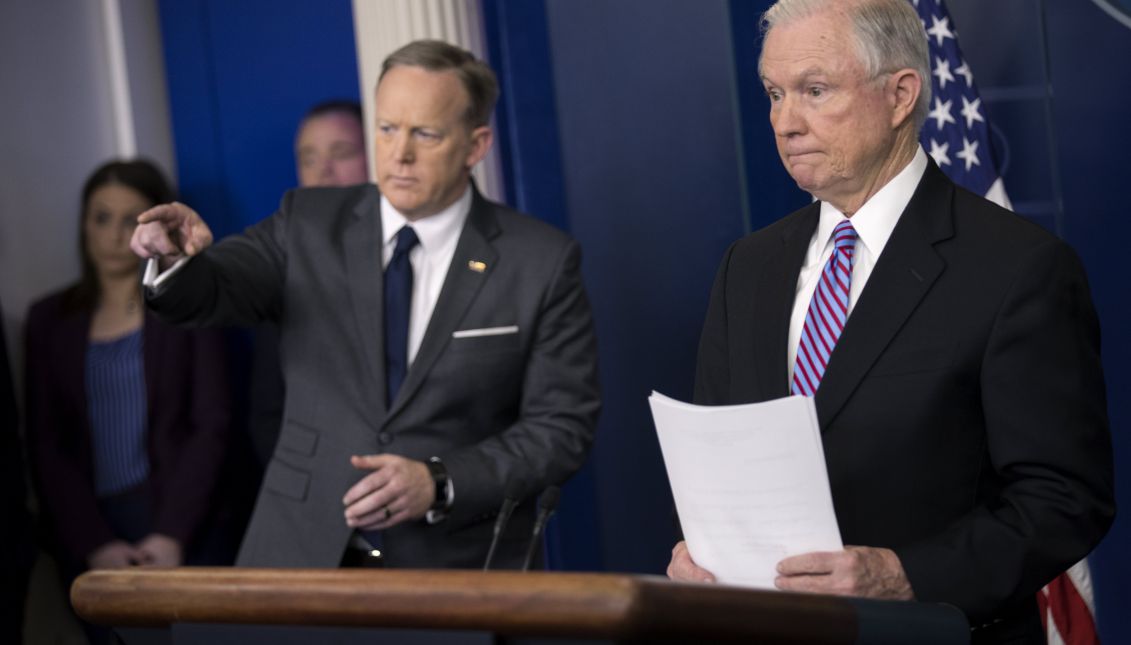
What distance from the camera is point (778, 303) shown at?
2.17m

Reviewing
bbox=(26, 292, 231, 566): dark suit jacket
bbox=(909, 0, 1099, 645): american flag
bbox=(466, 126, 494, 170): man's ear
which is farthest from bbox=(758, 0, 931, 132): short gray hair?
bbox=(26, 292, 231, 566): dark suit jacket

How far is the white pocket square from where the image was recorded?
316 cm

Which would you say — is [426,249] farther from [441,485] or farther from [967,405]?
[967,405]

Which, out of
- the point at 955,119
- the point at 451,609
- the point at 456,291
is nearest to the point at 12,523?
the point at 456,291

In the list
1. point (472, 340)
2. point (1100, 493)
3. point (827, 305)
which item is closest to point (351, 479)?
point (472, 340)

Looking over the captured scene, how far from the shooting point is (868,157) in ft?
6.93

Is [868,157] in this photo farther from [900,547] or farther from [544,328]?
[544,328]

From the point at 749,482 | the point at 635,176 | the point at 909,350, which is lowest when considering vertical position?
the point at 749,482

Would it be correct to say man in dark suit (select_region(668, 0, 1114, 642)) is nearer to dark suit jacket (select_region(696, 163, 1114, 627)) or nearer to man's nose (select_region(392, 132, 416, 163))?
dark suit jacket (select_region(696, 163, 1114, 627))

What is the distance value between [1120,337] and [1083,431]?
1.40m

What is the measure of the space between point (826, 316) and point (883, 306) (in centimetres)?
9

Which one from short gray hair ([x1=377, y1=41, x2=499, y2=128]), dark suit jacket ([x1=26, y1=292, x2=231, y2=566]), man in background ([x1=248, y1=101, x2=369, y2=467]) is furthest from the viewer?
man in background ([x1=248, y1=101, x2=369, y2=467])

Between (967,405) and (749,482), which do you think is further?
(967,405)

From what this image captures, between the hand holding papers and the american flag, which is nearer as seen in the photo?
the hand holding papers
